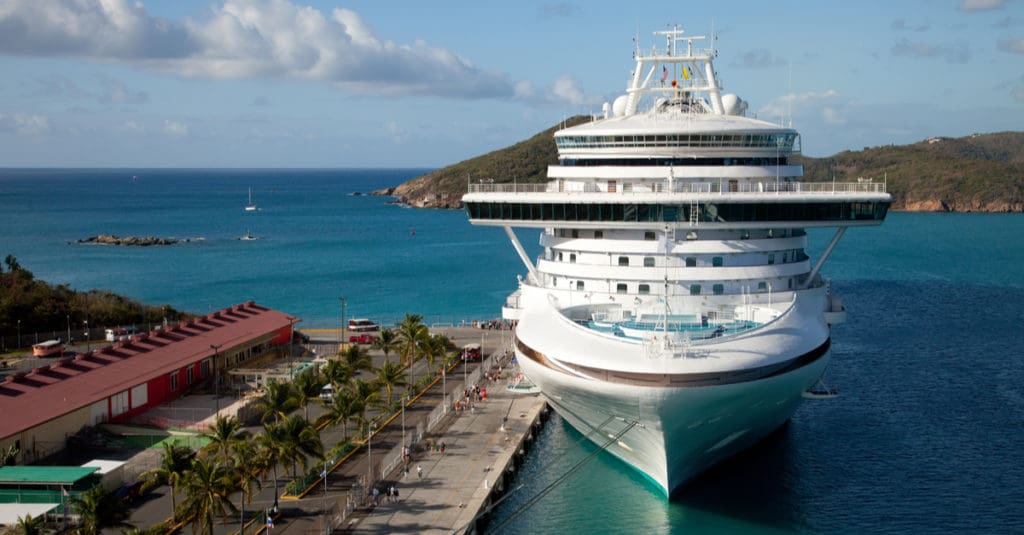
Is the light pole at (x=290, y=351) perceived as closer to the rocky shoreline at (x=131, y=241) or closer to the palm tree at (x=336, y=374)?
the palm tree at (x=336, y=374)

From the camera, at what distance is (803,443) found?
36.1 meters

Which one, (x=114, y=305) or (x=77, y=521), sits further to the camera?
(x=114, y=305)

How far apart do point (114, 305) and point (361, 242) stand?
76612 mm

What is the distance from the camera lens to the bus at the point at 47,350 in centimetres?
5103

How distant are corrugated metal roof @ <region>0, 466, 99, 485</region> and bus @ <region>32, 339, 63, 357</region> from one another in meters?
23.4

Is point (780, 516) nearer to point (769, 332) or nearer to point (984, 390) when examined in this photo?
point (769, 332)

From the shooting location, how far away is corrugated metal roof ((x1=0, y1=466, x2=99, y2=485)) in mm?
28234

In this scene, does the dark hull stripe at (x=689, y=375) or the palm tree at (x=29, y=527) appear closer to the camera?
the palm tree at (x=29, y=527)

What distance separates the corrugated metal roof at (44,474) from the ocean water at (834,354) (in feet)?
42.1

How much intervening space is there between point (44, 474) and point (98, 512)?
21.9 feet

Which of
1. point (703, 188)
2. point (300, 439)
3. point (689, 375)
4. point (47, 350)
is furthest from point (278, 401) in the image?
point (47, 350)

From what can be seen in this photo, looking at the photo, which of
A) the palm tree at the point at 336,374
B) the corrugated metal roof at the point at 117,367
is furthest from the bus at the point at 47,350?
the palm tree at the point at 336,374

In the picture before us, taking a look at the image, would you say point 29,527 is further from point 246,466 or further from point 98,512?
point 246,466

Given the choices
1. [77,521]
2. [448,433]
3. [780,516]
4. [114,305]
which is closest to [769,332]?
[780,516]
